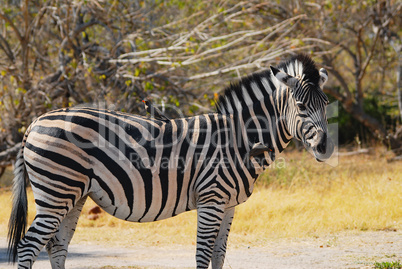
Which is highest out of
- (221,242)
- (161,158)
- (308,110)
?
(308,110)

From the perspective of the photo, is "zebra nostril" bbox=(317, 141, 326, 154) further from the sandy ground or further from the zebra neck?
the sandy ground

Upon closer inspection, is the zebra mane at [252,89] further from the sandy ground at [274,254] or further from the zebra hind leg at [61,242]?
the sandy ground at [274,254]

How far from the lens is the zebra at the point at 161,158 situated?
399 centimetres

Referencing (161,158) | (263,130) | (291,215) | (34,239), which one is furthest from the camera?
(291,215)

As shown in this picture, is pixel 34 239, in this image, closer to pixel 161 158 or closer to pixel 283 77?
pixel 161 158

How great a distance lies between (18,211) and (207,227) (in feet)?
6.11

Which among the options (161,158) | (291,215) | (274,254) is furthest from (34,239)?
(291,215)

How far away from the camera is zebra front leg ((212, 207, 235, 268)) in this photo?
4.45 meters

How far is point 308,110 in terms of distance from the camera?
4.08 m

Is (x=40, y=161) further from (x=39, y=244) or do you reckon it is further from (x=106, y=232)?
A: (x=106, y=232)

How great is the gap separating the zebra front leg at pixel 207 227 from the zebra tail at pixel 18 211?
5.66ft

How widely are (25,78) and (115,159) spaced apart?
269 inches

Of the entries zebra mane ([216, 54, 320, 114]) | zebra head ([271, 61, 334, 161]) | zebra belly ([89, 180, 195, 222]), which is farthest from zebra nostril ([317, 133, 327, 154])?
zebra belly ([89, 180, 195, 222])

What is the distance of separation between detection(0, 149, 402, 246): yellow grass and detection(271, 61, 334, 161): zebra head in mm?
3163
